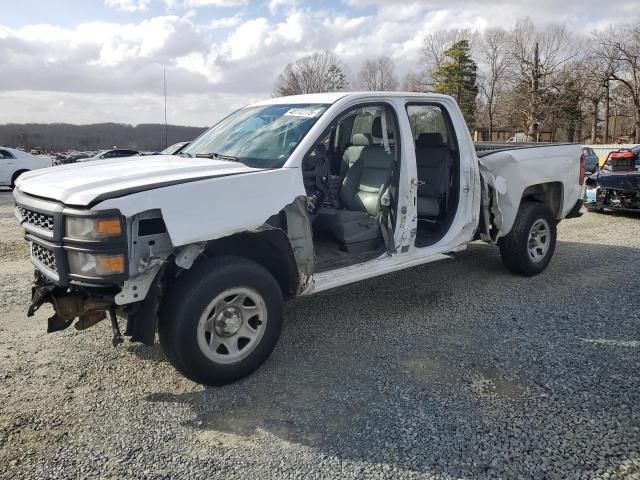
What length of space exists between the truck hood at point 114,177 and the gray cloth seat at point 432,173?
7.58ft

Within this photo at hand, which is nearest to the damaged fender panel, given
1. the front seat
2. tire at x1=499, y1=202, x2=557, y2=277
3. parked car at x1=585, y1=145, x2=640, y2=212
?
the front seat

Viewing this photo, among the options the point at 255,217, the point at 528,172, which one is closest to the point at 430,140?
the point at 528,172

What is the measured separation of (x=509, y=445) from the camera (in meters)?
2.83

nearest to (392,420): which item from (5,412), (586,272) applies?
(5,412)

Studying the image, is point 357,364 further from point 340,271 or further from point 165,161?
point 165,161

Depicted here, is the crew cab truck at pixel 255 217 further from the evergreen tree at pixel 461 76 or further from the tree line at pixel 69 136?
the tree line at pixel 69 136

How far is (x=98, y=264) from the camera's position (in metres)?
2.92

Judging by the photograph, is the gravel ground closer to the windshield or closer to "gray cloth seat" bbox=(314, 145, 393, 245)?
"gray cloth seat" bbox=(314, 145, 393, 245)

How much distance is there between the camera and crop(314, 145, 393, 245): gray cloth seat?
177 inches

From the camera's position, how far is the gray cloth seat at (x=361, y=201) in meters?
4.49

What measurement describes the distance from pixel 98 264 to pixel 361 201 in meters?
2.54

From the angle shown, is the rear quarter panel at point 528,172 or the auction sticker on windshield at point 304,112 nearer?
the auction sticker on windshield at point 304,112

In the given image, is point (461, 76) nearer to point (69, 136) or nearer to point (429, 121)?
point (429, 121)

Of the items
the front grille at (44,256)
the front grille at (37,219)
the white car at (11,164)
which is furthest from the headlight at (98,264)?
the white car at (11,164)
